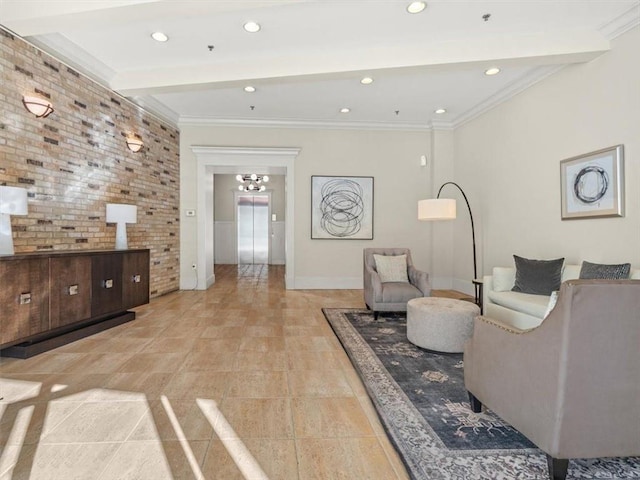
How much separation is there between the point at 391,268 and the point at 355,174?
249 cm

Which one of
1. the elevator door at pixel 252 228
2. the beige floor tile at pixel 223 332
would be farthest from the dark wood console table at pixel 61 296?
the elevator door at pixel 252 228

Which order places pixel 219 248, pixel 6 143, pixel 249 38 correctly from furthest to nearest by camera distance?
pixel 219 248
pixel 249 38
pixel 6 143

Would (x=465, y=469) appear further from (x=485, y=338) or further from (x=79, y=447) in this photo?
(x=79, y=447)

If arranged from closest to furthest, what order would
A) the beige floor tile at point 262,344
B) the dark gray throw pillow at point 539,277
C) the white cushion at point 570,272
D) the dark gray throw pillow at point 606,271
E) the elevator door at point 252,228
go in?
the dark gray throw pillow at point 606,271 < the beige floor tile at point 262,344 < the white cushion at point 570,272 < the dark gray throw pillow at point 539,277 < the elevator door at point 252,228

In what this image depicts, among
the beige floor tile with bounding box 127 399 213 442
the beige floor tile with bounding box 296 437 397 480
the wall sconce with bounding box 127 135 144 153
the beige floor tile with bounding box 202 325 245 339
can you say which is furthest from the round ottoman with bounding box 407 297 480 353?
the wall sconce with bounding box 127 135 144 153

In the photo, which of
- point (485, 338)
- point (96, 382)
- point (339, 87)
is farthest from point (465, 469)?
point (339, 87)

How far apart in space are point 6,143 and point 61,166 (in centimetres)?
59

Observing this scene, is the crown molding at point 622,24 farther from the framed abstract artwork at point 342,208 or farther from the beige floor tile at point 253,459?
the beige floor tile at point 253,459

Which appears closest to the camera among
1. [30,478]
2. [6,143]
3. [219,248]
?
[30,478]

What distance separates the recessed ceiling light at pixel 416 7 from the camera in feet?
9.67

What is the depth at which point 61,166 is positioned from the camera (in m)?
3.57

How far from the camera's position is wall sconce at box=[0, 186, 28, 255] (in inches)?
103

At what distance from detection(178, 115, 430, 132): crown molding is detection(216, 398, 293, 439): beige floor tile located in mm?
5092

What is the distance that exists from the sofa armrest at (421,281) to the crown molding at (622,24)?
2979 millimetres
